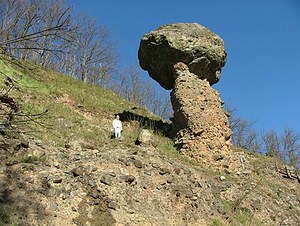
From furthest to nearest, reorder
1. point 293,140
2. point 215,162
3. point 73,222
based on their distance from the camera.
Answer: point 293,140 < point 215,162 < point 73,222

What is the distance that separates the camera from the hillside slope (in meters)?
7.50

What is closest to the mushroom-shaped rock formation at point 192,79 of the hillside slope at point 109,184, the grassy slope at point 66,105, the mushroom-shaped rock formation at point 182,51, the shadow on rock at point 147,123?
the mushroom-shaped rock formation at point 182,51

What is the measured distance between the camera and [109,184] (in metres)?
8.79

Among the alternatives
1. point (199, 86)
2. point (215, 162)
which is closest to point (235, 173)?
point (215, 162)

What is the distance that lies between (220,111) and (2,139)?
340 inches

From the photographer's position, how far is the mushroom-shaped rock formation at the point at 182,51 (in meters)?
15.7

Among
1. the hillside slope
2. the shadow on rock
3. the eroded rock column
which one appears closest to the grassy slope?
the hillside slope

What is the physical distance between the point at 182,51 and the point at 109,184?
845 centimetres

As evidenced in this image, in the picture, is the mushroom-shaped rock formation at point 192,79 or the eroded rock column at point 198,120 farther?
the mushroom-shaped rock formation at point 192,79

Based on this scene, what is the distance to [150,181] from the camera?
31.7ft

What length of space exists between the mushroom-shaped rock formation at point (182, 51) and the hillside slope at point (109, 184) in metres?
3.58

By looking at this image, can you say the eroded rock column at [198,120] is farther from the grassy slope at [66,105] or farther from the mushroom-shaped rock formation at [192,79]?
the grassy slope at [66,105]

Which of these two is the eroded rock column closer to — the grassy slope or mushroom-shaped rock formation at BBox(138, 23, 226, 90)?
mushroom-shaped rock formation at BBox(138, 23, 226, 90)

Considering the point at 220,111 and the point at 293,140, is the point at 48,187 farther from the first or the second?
the point at 293,140
